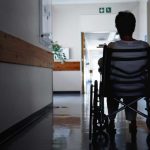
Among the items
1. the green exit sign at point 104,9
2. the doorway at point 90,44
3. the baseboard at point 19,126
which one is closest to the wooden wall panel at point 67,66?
Answer: the doorway at point 90,44

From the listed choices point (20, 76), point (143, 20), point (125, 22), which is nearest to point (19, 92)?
point (20, 76)

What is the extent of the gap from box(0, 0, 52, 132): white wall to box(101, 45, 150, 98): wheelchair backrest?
1.04m

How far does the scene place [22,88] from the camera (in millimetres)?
3646

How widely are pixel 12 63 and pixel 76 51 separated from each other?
719 cm

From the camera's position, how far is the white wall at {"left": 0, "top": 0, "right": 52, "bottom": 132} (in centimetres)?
296

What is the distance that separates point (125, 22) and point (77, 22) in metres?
7.52

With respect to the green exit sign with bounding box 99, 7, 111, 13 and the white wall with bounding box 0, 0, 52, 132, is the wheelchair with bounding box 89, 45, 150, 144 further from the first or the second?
the green exit sign with bounding box 99, 7, 111, 13

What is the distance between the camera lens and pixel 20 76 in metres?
3.56

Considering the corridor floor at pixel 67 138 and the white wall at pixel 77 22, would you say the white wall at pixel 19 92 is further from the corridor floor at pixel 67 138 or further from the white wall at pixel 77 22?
the white wall at pixel 77 22

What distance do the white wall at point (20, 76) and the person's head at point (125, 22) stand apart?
1182 mm

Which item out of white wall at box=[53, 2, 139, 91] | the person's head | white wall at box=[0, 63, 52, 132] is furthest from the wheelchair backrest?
white wall at box=[53, 2, 139, 91]

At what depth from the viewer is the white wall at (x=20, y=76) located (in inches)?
116

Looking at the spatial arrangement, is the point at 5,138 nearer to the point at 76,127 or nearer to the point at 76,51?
the point at 76,127

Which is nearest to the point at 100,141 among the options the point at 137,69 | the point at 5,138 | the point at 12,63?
the point at 137,69
